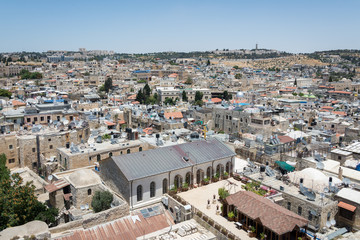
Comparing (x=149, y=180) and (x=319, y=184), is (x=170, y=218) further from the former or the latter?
(x=319, y=184)

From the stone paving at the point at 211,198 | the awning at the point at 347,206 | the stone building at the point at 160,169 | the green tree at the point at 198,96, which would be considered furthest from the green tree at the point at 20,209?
the green tree at the point at 198,96

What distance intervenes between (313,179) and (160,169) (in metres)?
11.7

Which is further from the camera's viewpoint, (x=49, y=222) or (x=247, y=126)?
(x=247, y=126)

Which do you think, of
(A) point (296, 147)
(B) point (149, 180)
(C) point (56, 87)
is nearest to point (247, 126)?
(A) point (296, 147)

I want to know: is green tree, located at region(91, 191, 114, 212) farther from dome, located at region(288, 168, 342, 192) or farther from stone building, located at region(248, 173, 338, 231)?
A: dome, located at region(288, 168, 342, 192)

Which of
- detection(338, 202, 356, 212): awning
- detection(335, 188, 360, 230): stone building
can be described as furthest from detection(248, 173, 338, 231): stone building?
detection(335, 188, 360, 230): stone building

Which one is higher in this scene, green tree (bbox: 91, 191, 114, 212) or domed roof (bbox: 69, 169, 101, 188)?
domed roof (bbox: 69, 169, 101, 188)

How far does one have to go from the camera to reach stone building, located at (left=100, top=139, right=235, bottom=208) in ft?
70.7

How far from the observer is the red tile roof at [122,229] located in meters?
18.1

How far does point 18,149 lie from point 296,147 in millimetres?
32435

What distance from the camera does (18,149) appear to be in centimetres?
3494

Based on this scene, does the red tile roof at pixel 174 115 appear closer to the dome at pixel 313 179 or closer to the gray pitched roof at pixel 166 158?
the gray pitched roof at pixel 166 158

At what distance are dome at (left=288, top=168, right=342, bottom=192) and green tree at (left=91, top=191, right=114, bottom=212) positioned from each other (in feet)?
46.0

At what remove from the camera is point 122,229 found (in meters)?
19.0
